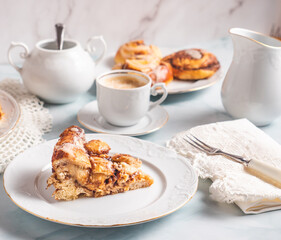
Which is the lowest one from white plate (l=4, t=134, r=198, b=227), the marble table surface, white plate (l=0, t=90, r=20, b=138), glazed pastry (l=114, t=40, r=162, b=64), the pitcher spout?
the marble table surface

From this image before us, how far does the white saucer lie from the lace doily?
12cm

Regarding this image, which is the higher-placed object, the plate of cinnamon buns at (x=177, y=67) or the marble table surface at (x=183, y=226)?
the plate of cinnamon buns at (x=177, y=67)

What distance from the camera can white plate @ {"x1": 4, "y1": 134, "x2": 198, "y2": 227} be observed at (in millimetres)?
825

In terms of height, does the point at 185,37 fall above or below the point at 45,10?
below

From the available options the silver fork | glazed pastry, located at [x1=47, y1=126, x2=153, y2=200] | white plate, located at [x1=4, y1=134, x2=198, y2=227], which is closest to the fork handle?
the silver fork

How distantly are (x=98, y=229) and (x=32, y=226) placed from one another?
0.45ft

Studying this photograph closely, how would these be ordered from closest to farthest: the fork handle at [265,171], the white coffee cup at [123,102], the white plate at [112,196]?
the white plate at [112,196]
the fork handle at [265,171]
the white coffee cup at [123,102]

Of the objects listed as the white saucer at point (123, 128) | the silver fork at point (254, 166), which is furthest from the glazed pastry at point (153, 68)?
the silver fork at point (254, 166)

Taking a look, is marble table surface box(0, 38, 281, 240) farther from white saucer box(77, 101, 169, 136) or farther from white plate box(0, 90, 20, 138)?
white saucer box(77, 101, 169, 136)

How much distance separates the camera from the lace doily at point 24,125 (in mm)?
1094

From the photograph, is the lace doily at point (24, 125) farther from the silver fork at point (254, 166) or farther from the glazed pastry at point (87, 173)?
the silver fork at point (254, 166)

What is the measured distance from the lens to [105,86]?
1.23 m

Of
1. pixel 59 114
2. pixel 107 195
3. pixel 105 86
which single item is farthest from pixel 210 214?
pixel 59 114

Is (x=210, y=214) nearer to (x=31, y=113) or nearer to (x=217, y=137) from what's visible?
(x=217, y=137)
